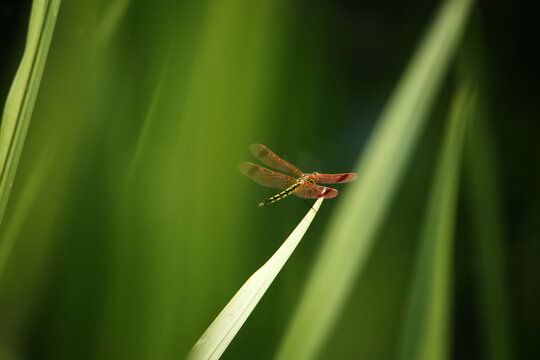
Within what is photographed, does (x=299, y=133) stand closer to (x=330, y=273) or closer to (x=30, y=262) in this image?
(x=330, y=273)

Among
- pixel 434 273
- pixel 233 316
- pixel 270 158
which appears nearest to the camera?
pixel 233 316

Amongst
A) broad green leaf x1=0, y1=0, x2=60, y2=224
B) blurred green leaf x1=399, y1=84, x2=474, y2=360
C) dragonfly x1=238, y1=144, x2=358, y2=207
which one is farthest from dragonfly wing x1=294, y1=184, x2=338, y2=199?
broad green leaf x1=0, y1=0, x2=60, y2=224

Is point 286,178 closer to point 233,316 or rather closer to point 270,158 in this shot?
point 270,158

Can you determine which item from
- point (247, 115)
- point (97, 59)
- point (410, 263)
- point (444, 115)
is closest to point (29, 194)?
point (97, 59)

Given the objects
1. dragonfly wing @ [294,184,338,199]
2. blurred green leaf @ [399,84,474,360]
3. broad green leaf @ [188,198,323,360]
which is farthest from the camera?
dragonfly wing @ [294,184,338,199]

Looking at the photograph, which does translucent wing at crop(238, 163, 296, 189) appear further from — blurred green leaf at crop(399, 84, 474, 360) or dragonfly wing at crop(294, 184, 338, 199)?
blurred green leaf at crop(399, 84, 474, 360)

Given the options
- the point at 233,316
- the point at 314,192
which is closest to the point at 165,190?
the point at 233,316
